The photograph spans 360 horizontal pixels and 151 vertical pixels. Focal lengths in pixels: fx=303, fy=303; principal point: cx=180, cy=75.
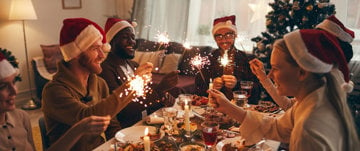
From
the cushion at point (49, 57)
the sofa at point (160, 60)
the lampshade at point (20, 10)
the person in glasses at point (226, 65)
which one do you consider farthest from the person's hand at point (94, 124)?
the cushion at point (49, 57)

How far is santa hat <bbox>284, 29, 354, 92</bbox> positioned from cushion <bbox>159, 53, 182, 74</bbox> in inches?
147

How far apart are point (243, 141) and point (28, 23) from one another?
15.9 feet

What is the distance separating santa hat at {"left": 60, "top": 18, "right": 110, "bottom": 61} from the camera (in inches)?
74.2

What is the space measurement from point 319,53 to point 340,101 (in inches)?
8.4

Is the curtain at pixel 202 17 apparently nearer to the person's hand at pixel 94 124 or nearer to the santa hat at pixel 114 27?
the santa hat at pixel 114 27

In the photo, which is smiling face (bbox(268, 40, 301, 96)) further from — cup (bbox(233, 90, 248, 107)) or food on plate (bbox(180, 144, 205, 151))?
cup (bbox(233, 90, 248, 107))

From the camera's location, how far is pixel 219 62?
3010mm

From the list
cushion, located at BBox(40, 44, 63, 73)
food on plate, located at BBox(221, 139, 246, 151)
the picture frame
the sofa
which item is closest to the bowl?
food on plate, located at BBox(221, 139, 246, 151)

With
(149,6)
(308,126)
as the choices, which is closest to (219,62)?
(308,126)

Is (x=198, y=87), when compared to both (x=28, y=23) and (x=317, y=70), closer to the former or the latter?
(x=317, y=70)

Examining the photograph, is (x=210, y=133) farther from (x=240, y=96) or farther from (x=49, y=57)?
(x=49, y=57)

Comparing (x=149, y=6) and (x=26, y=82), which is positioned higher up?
(x=149, y=6)

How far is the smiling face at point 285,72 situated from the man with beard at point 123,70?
3.52ft

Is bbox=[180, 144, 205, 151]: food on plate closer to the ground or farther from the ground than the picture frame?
closer to the ground
